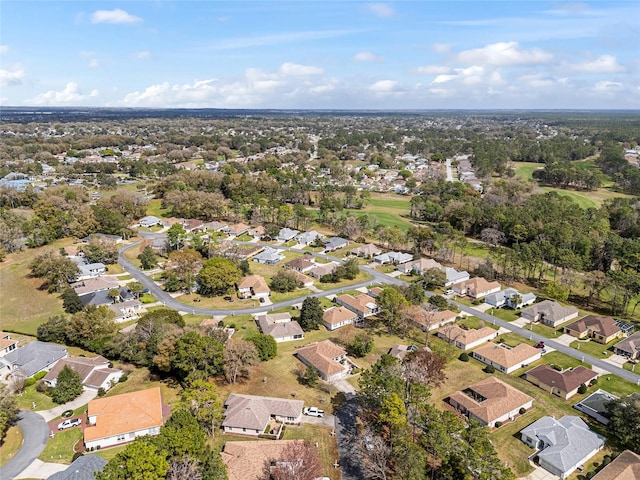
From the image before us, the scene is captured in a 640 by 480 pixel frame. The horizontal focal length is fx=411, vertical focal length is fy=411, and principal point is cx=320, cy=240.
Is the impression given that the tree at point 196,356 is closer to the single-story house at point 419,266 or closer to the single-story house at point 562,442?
the single-story house at point 562,442

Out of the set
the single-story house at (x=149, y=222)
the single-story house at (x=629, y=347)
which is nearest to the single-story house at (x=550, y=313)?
the single-story house at (x=629, y=347)

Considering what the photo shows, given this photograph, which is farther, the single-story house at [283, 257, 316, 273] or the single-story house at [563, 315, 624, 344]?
the single-story house at [283, 257, 316, 273]

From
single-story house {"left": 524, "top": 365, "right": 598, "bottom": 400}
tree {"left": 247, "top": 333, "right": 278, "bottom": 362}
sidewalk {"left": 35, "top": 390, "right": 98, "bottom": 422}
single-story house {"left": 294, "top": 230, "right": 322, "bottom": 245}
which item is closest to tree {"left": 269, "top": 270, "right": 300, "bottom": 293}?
tree {"left": 247, "top": 333, "right": 278, "bottom": 362}

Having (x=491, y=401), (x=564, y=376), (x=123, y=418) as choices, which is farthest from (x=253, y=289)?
(x=564, y=376)

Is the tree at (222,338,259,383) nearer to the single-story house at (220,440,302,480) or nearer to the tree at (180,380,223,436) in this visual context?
the tree at (180,380,223,436)

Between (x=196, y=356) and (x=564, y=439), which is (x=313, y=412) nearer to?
(x=196, y=356)
